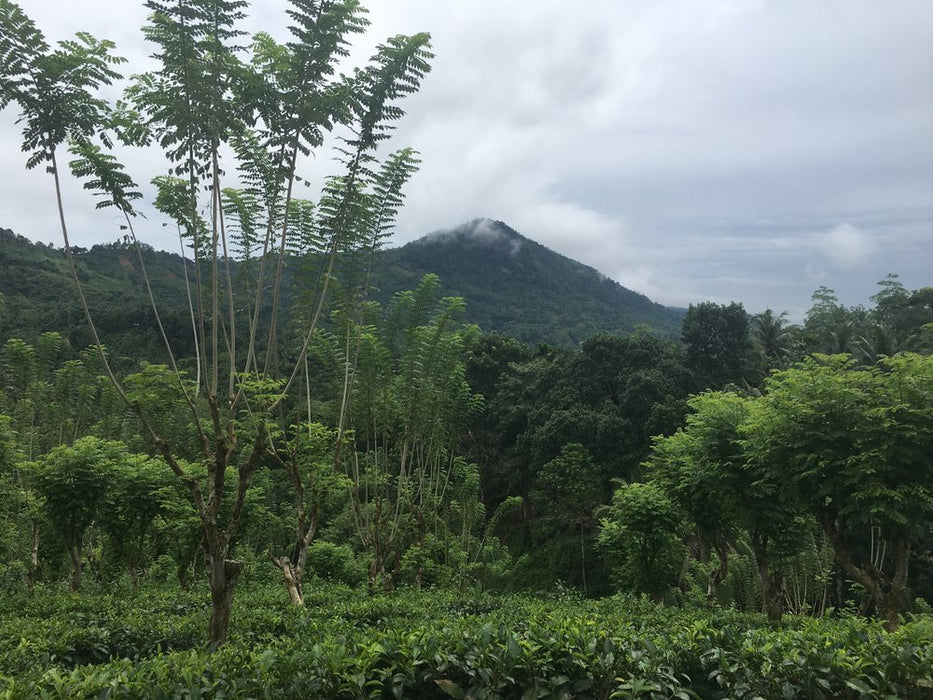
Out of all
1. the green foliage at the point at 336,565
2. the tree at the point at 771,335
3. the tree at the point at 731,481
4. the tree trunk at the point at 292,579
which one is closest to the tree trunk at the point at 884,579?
the tree at the point at 731,481

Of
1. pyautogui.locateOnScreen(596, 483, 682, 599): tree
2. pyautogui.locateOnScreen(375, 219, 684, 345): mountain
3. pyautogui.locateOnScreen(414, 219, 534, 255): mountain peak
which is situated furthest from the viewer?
pyautogui.locateOnScreen(414, 219, 534, 255): mountain peak

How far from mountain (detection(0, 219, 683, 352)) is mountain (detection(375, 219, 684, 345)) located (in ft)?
0.64

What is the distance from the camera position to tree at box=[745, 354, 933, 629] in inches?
286

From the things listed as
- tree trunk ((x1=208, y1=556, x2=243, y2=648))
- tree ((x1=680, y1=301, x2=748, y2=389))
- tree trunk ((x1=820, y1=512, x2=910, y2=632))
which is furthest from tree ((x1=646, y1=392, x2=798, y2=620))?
tree ((x1=680, y1=301, x2=748, y2=389))

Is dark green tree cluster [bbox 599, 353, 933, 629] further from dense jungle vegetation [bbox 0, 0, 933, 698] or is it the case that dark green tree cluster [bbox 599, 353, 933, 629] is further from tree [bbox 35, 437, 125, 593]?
tree [bbox 35, 437, 125, 593]

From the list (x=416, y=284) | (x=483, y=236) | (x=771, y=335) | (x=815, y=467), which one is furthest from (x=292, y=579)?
(x=483, y=236)

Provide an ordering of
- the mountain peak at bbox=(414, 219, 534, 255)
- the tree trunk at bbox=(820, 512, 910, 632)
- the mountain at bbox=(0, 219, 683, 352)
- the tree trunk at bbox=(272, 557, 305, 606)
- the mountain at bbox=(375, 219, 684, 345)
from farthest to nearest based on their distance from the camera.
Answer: the mountain peak at bbox=(414, 219, 534, 255)
the mountain at bbox=(375, 219, 684, 345)
the mountain at bbox=(0, 219, 683, 352)
the tree trunk at bbox=(272, 557, 305, 606)
the tree trunk at bbox=(820, 512, 910, 632)

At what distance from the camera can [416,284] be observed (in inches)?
2539

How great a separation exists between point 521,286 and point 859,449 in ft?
277

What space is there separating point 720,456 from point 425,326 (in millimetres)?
6383

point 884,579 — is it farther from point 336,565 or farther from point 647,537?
point 336,565

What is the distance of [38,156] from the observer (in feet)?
18.1

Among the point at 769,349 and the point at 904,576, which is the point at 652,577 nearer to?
the point at 904,576

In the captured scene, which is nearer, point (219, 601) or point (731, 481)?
point (219, 601)
